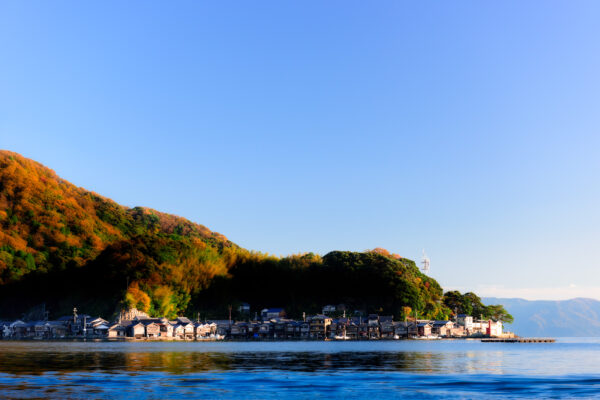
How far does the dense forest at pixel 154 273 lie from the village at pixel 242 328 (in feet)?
14.9

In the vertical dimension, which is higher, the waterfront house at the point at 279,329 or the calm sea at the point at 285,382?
the calm sea at the point at 285,382

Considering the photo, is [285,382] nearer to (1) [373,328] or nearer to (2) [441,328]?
(1) [373,328]

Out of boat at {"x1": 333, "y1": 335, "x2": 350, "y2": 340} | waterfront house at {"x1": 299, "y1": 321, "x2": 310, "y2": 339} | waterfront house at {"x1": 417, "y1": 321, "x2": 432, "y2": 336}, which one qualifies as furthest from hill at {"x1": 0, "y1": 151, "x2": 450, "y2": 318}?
waterfront house at {"x1": 299, "y1": 321, "x2": 310, "y2": 339}

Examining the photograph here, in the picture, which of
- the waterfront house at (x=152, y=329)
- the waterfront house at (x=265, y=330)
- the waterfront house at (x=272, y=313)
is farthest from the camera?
the waterfront house at (x=272, y=313)

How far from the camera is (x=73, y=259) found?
12650cm

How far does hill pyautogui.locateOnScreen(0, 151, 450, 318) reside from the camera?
119 meters

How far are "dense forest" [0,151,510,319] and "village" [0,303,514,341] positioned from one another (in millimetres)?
4531

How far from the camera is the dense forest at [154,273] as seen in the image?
119 metres

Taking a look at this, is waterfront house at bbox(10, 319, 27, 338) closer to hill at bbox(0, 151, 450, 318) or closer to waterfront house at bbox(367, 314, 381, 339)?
hill at bbox(0, 151, 450, 318)

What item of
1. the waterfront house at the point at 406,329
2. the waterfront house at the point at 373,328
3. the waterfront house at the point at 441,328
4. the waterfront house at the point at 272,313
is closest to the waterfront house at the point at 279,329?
the waterfront house at the point at 272,313

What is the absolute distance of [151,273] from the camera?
11850 centimetres

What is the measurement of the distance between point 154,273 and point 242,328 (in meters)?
20.4

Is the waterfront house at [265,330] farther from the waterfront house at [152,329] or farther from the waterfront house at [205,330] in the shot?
the waterfront house at [152,329]

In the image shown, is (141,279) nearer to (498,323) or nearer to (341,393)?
(498,323)
